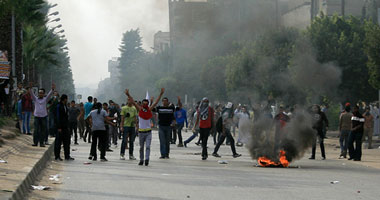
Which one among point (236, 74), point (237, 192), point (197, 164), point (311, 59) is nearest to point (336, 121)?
point (311, 59)

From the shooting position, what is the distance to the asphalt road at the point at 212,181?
439 inches

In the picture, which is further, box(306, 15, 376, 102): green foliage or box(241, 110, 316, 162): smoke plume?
box(306, 15, 376, 102): green foliage

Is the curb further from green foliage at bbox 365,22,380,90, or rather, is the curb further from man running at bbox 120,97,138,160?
green foliage at bbox 365,22,380,90

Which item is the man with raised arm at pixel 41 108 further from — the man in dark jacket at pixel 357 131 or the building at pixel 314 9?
the building at pixel 314 9

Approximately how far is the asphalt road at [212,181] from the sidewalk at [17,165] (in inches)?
24.4

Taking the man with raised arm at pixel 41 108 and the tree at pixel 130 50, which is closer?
the man with raised arm at pixel 41 108

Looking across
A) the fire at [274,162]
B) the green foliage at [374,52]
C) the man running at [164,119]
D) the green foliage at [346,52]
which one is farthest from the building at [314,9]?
the fire at [274,162]

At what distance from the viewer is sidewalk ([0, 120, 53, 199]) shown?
34.6 ft

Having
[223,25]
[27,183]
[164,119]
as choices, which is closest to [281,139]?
[164,119]

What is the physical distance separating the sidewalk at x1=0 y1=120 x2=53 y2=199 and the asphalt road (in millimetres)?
620

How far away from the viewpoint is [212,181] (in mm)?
13305

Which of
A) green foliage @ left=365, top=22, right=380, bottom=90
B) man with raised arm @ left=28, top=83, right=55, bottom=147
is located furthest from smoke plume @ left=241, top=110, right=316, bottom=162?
green foliage @ left=365, top=22, right=380, bottom=90

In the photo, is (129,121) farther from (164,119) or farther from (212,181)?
(212,181)

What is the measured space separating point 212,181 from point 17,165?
4135 millimetres
